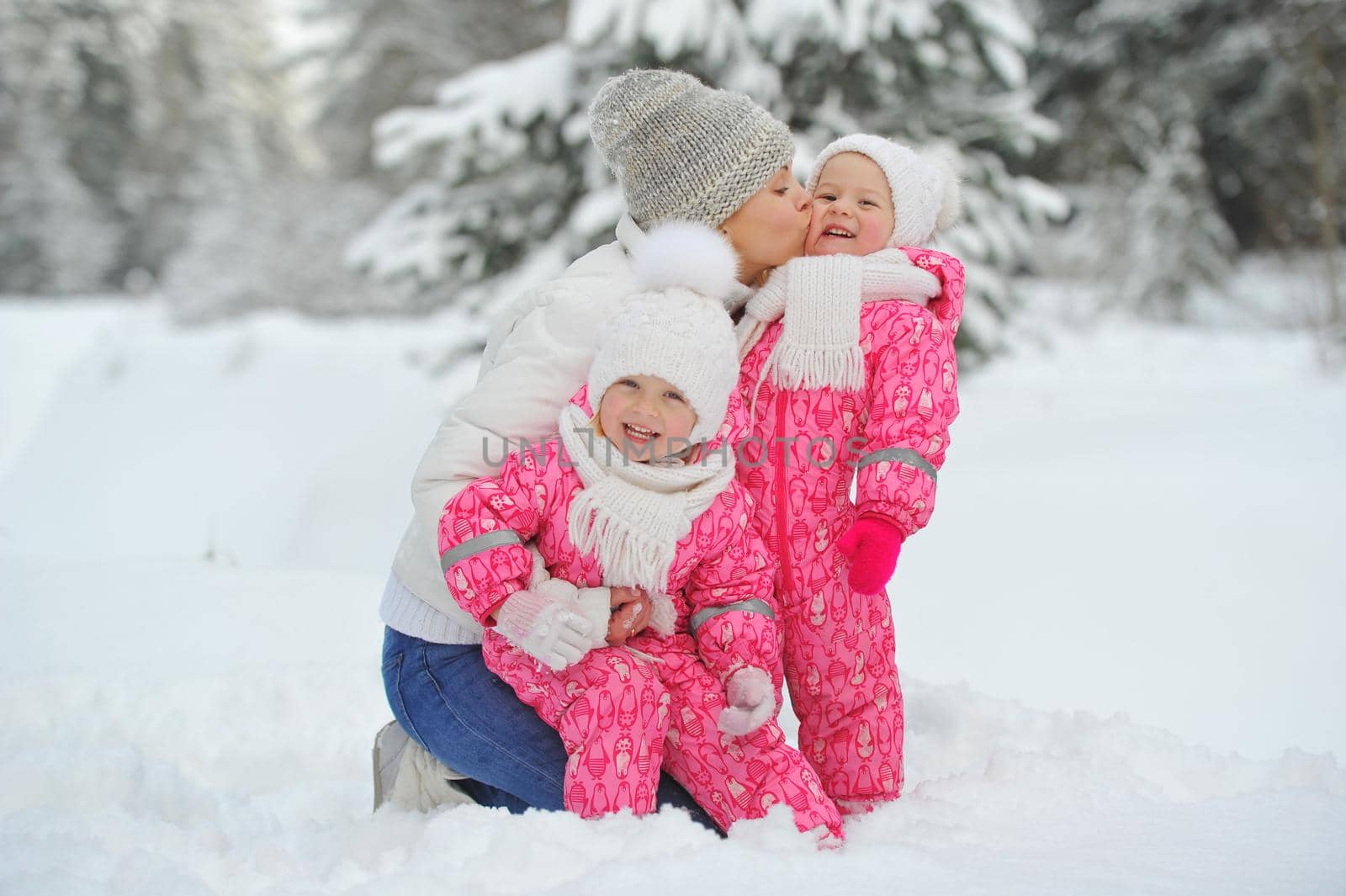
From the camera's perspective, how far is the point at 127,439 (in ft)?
23.7

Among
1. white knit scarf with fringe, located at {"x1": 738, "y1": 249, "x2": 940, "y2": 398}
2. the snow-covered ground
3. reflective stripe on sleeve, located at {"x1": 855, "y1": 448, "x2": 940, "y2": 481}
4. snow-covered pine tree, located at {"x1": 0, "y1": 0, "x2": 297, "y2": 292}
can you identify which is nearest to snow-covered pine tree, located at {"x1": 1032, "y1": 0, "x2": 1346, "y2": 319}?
the snow-covered ground

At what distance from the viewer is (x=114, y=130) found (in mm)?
22266

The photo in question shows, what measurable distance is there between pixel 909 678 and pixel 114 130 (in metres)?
24.5

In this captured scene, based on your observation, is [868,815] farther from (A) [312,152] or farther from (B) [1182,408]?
(A) [312,152]

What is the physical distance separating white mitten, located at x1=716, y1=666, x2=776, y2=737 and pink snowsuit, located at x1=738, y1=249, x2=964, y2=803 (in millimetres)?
260

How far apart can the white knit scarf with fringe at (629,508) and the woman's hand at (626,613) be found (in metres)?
0.02

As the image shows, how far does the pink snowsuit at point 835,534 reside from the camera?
199 cm

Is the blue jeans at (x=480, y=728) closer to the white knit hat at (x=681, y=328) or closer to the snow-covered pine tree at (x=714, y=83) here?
the white knit hat at (x=681, y=328)

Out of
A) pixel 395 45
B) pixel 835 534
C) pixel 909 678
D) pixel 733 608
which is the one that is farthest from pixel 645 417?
pixel 395 45

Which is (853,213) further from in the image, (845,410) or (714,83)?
(714,83)

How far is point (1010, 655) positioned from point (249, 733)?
2.14 meters

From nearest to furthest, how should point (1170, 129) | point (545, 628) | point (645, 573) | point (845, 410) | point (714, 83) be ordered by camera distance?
point (545, 628), point (645, 573), point (845, 410), point (714, 83), point (1170, 129)

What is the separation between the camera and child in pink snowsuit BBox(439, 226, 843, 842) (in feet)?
5.74

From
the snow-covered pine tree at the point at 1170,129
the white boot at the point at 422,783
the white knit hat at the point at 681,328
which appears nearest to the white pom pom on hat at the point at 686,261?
the white knit hat at the point at 681,328
